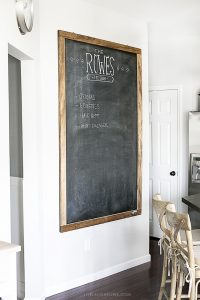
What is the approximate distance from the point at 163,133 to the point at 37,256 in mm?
2826

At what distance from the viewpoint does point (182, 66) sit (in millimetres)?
5527

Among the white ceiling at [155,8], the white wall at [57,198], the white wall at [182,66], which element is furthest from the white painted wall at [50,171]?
the white wall at [182,66]

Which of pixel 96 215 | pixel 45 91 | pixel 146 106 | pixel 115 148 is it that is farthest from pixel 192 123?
pixel 45 91

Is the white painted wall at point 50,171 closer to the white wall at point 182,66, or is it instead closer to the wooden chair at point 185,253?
the white wall at point 182,66

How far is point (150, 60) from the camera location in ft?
18.8

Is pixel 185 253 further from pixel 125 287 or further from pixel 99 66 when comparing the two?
pixel 99 66

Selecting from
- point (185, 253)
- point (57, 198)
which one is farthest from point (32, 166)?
point (185, 253)

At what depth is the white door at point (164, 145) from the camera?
5.64 metres

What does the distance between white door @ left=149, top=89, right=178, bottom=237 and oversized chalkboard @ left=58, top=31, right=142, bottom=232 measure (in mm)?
1163

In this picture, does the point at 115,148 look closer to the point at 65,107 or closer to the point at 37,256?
the point at 65,107

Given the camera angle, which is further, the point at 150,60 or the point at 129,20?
the point at 150,60

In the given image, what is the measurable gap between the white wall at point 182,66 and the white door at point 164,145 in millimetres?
107

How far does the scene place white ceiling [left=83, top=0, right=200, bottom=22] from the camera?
4.06 m

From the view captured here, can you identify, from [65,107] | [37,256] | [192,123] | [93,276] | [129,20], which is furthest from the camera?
[192,123]
